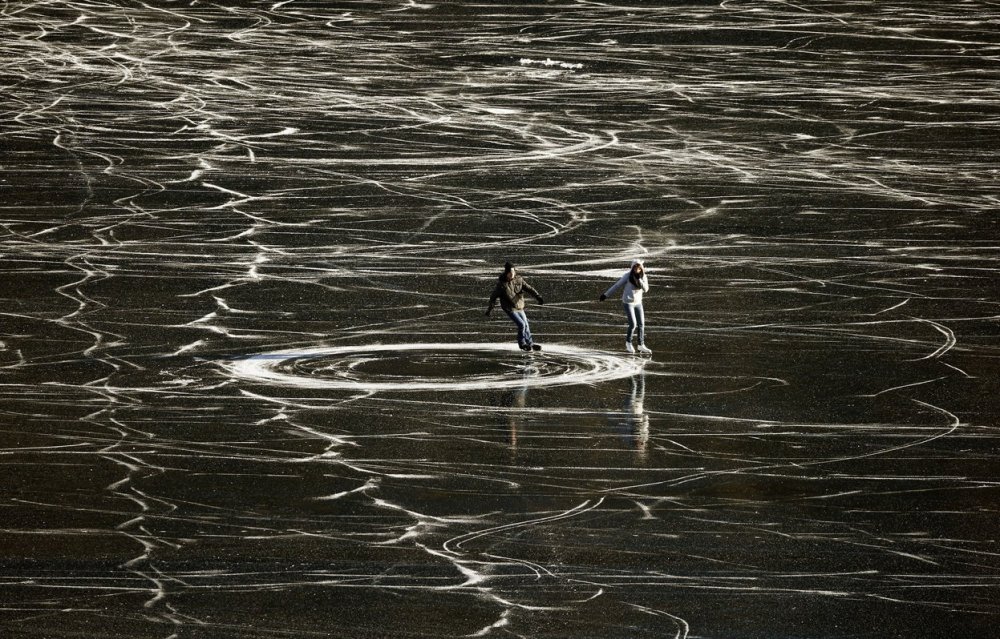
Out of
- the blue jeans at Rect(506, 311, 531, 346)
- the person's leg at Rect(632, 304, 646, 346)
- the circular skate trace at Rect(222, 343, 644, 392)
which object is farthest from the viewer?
the person's leg at Rect(632, 304, 646, 346)

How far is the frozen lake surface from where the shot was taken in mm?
11406

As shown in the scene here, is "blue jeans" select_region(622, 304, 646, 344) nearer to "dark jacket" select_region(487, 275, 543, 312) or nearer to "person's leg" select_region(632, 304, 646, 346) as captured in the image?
"person's leg" select_region(632, 304, 646, 346)

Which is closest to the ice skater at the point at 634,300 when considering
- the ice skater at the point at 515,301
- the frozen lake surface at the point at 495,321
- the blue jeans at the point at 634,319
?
the blue jeans at the point at 634,319

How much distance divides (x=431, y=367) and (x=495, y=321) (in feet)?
10.3

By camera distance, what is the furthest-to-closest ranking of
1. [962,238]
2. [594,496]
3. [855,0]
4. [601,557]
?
[855,0] < [962,238] < [594,496] < [601,557]

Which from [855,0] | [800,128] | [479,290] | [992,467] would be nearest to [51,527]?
[992,467]

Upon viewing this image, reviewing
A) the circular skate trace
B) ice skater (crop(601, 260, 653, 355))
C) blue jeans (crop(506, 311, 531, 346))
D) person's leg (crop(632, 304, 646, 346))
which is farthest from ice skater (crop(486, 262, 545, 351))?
person's leg (crop(632, 304, 646, 346))

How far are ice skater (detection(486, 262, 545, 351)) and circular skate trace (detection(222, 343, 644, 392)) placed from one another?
168mm

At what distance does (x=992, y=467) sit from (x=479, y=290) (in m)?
10.3

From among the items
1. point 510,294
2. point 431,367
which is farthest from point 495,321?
point 431,367

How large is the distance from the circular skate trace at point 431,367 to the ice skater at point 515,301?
0.17 metres

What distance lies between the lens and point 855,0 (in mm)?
46156

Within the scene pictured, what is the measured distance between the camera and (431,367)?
Result: 61.2ft

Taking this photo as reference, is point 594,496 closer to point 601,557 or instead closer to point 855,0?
point 601,557
